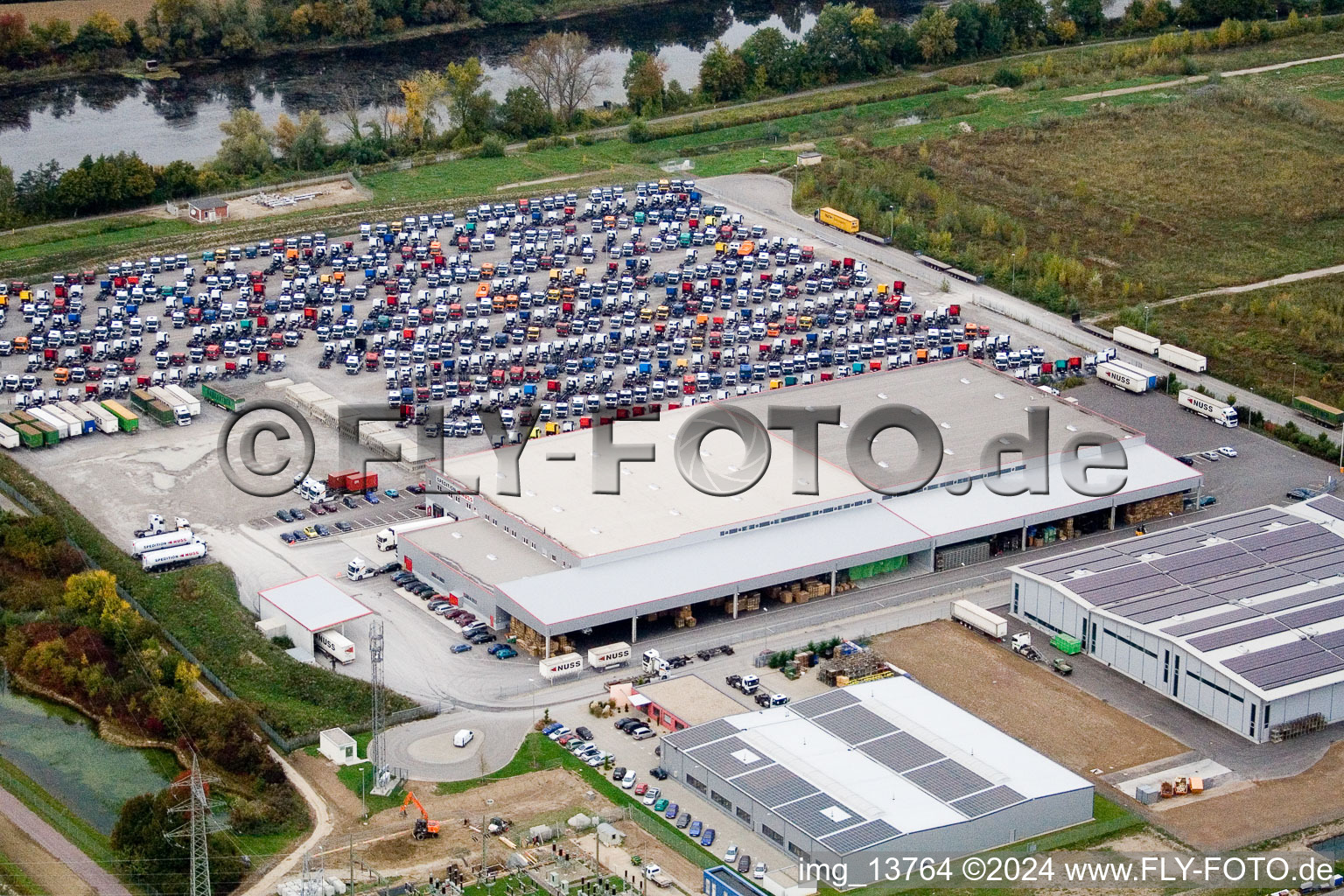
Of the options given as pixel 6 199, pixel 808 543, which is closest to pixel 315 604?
pixel 808 543

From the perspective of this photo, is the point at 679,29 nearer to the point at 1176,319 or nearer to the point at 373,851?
the point at 1176,319

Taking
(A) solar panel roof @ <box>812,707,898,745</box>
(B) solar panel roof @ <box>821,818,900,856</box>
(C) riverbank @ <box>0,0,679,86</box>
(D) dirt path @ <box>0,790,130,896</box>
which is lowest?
(D) dirt path @ <box>0,790,130,896</box>

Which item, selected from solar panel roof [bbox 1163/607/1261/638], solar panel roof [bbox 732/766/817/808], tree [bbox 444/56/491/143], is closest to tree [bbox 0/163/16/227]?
tree [bbox 444/56/491/143]

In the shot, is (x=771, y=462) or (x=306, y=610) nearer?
(x=306, y=610)

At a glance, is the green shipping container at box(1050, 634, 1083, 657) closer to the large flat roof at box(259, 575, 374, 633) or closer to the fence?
the fence

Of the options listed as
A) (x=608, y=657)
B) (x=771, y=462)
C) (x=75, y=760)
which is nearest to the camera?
(x=75, y=760)

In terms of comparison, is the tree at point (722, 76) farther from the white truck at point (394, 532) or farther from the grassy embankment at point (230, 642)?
the grassy embankment at point (230, 642)
